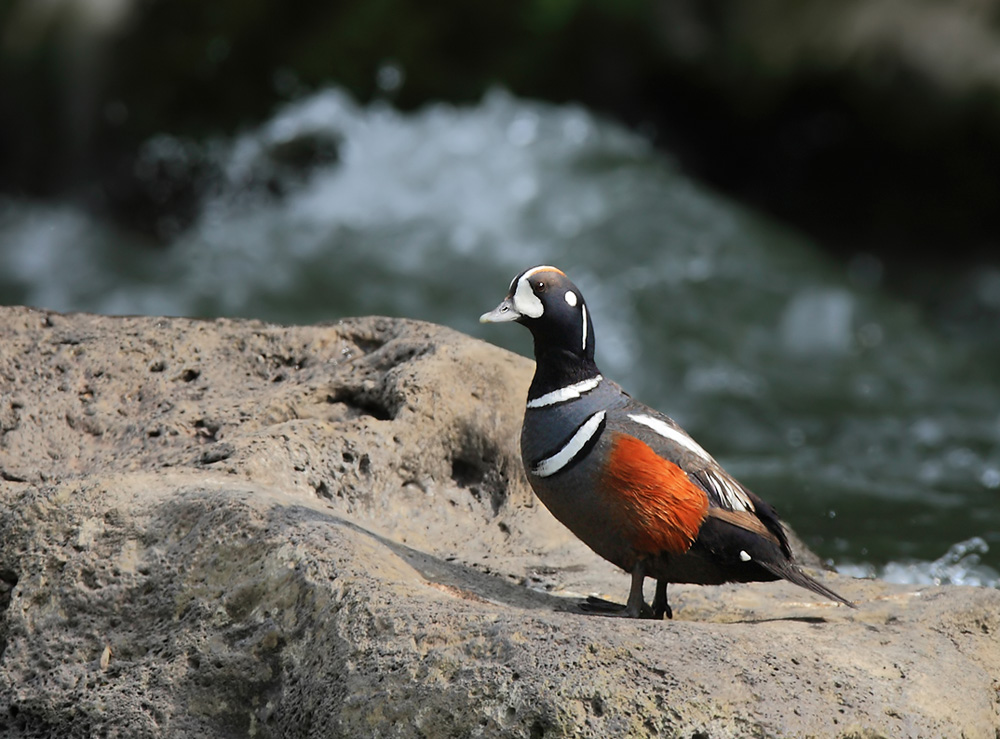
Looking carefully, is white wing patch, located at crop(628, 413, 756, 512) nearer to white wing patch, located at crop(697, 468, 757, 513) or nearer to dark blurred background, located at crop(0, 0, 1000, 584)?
white wing patch, located at crop(697, 468, 757, 513)

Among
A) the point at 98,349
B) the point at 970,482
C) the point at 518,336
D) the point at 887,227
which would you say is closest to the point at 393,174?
the point at 518,336

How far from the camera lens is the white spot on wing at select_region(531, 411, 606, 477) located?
120 inches

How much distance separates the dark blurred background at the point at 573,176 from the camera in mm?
8641

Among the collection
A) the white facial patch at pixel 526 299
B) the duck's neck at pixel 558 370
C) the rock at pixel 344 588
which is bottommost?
the rock at pixel 344 588

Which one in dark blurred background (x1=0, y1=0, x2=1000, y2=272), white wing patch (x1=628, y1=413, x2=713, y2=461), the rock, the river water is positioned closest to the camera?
the rock

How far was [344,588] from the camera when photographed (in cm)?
262

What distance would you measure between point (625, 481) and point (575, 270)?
5.96 meters

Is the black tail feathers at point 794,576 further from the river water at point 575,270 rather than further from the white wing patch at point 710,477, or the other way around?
the river water at point 575,270

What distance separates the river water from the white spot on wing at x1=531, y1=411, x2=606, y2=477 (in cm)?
416

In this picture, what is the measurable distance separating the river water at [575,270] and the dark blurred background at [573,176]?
0.08 feet

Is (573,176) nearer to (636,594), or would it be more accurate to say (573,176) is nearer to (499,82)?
(499,82)

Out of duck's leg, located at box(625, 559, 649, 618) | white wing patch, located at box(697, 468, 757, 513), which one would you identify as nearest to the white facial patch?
white wing patch, located at box(697, 468, 757, 513)

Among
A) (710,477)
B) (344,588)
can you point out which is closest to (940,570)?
(710,477)

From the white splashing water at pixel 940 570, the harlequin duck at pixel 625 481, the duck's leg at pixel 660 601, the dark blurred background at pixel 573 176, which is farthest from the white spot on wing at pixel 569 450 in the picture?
the dark blurred background at pixel 573 176
